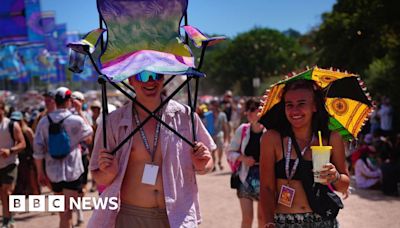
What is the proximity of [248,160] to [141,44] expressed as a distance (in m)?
2.45

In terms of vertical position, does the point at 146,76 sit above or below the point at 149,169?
above

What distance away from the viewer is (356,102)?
3.69 m

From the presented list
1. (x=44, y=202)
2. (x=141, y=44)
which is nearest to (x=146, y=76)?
(x=141, y=44)

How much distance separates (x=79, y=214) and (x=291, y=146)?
5.03 meters

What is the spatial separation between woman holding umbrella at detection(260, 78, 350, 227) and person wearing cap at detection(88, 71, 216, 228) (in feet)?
1.42

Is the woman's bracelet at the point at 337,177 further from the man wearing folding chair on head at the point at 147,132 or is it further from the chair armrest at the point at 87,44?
the chair armrest at the point at 87,44

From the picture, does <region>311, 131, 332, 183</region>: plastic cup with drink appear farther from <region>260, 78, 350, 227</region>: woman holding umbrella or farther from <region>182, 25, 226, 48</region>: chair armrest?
<region>182, 25, 226, 48</region>: chair armrest

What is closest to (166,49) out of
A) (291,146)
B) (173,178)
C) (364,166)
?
(173,178)

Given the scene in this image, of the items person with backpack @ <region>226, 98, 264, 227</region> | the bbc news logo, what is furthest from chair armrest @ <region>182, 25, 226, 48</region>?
person with backpack @ <region>226, 98, 264, 227</region>

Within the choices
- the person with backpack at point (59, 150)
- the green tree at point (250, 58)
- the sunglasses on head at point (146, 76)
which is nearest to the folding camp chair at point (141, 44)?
the sunglasses on head at point (146, 76)

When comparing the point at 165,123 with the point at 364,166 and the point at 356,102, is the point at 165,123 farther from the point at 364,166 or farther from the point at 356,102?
the point at 364,166

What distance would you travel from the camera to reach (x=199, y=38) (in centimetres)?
312

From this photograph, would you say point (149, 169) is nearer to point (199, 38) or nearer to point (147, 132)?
point (147, 132)

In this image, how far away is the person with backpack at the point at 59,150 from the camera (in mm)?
5859
